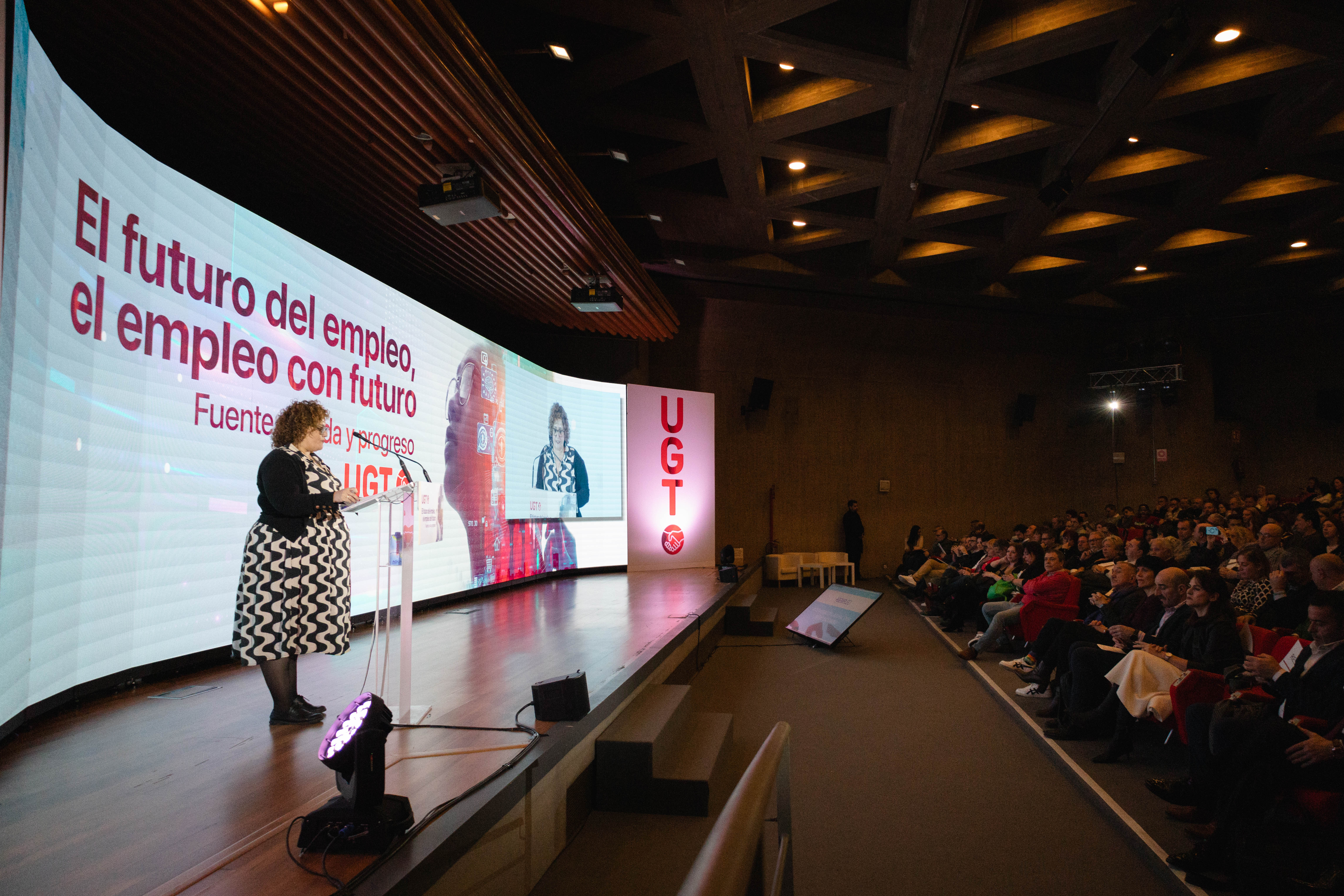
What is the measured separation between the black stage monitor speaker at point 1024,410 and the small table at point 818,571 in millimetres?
4239

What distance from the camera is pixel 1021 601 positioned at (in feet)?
19.4

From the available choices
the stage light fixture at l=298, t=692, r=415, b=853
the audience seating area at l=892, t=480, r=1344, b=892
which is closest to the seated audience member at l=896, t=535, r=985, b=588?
the audience seating area at l=892, t=480, r=1344, b=892

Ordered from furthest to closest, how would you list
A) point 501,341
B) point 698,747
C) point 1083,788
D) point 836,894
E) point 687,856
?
point 501,341, point 698,747, point 1083,788, point 687,856, point 836,894

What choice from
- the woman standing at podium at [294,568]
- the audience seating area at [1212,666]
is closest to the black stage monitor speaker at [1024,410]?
the audience seating area at [1212,666]

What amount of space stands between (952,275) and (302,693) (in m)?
10.5

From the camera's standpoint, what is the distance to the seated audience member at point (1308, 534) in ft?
18.1

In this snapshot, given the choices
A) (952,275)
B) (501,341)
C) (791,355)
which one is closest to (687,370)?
(791,355)

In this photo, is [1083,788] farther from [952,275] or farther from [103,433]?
[952,275]

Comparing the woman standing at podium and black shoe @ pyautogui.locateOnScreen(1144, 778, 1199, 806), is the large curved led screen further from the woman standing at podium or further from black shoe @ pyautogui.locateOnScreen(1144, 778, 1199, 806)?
black shoe @ pyautogui.locateOnScreen(1144, 778, 1199, 806)

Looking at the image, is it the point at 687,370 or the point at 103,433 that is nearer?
the point at 103,433

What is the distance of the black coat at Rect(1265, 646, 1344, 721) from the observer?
2.43 metres

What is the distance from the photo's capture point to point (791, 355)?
11.8 metres

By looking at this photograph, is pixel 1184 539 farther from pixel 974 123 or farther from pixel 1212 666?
pixel 1212 666

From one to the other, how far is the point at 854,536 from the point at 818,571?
2.61 ft
